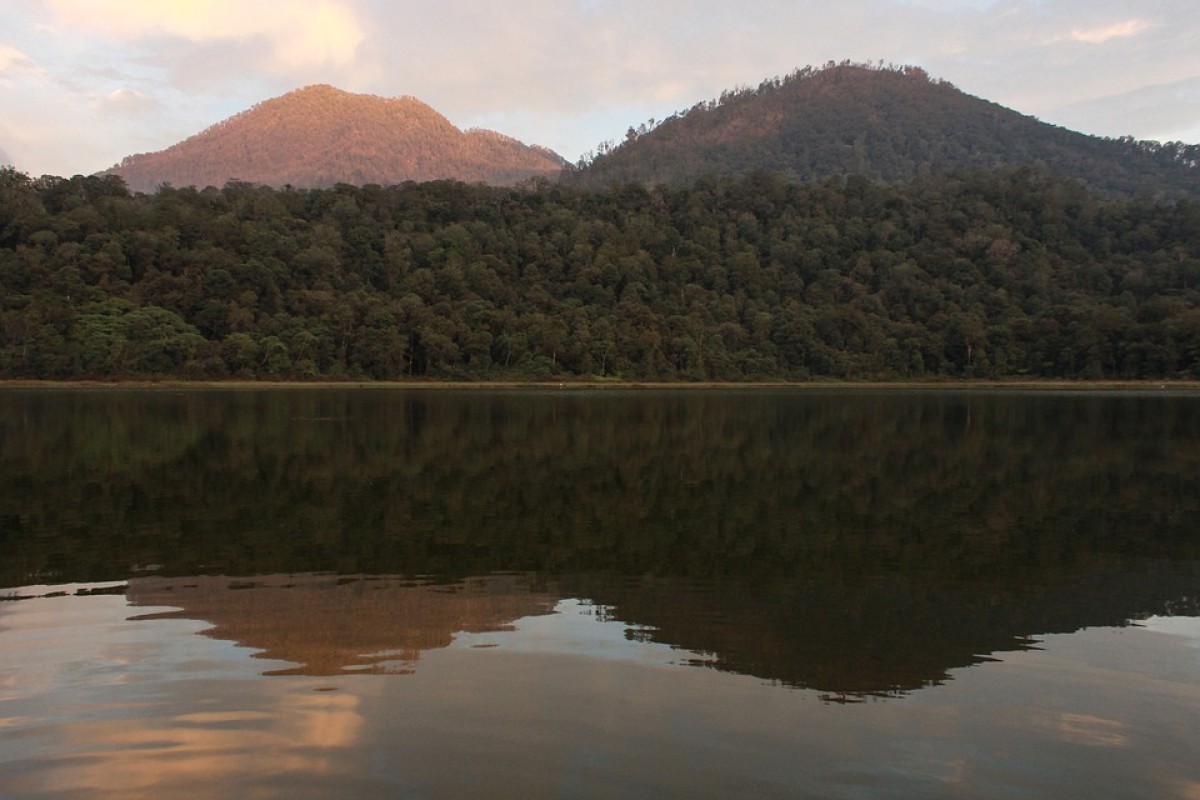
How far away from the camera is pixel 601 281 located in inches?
4638

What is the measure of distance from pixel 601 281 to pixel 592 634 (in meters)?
110

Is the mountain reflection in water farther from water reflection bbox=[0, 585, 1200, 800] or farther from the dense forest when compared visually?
the dense forest

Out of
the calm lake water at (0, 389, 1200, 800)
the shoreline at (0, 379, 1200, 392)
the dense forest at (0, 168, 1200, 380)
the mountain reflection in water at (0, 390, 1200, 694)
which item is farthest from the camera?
the dense forest at (0, 168, 1200, 380)

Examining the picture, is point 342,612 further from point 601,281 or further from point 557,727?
point 601,281

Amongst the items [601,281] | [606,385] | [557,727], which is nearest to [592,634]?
[557,727]

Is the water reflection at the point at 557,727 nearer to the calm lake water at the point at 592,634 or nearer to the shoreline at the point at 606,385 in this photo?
the calm lake water at the point at 592,634

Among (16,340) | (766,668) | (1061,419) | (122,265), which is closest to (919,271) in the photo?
(1061,419)

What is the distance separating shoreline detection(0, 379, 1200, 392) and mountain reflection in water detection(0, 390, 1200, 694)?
2127 inches

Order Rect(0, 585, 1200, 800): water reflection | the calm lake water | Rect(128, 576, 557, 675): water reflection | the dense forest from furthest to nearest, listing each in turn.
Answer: the dense forest
Rect(128, 576, 557, 675): water reflection
the calm lake water
Rect(0, 585, 1200, 800): water reflection

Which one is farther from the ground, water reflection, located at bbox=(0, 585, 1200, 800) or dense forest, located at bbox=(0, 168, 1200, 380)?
dense forest, located at bbox=(0, 168, 1200, 380)

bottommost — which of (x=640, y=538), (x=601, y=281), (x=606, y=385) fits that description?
(x=640, y=538)

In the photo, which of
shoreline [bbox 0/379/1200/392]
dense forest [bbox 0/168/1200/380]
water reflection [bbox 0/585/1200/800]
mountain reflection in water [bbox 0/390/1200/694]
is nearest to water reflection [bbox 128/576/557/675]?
mountain reflection in water [bbox 0/390/1200/694]

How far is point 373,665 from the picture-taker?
26.3ft

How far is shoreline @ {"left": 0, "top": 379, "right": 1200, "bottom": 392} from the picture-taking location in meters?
78.9
